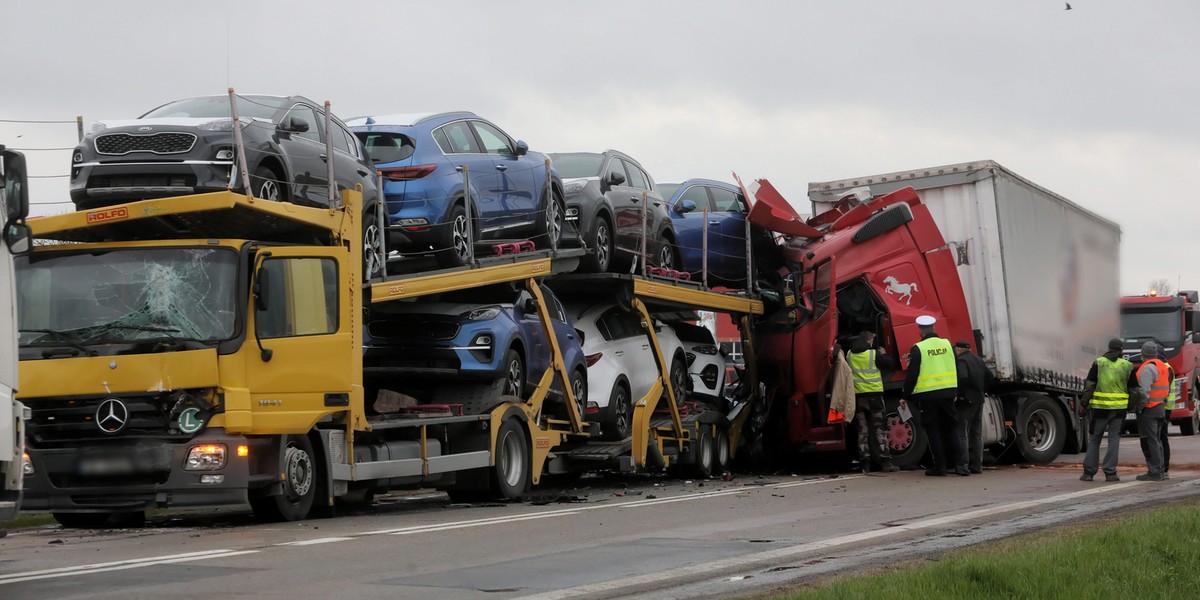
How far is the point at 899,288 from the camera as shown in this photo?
61.8 feet

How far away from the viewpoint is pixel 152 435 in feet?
36.5

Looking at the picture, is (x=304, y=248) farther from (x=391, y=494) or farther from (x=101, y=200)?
(x=391, y=494)

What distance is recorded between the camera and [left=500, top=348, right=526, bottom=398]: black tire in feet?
48.3

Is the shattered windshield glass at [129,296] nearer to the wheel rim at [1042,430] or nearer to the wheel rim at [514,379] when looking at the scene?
the wheel rim at [514,379]

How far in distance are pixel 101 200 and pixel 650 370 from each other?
8.17 meters

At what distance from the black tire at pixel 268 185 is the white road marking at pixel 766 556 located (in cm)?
505

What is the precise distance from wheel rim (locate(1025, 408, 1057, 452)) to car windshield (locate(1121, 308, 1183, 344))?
10.1 metres

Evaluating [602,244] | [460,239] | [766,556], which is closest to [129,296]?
[460,239]

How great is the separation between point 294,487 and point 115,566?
139 inches

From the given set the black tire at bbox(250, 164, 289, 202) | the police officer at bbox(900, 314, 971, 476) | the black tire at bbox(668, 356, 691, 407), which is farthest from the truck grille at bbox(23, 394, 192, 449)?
the police officer at bbox(900, 314, 971, 476)

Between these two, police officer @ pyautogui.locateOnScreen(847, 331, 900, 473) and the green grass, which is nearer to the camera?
the green grass

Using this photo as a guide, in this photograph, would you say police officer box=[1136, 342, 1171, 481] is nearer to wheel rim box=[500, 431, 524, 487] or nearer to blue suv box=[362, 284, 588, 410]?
wheel rim box=[500, 431, 524, 487]

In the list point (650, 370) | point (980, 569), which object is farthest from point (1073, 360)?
point (980, 569)

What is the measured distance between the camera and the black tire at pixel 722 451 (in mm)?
19391
